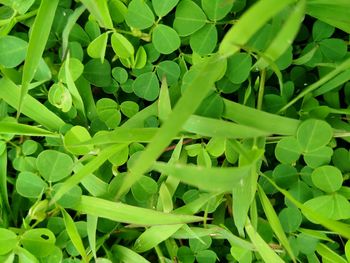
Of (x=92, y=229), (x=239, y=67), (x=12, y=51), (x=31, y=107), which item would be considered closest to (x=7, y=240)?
(x=92, y=229)

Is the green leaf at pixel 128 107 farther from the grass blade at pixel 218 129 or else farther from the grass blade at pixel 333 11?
the grass blade at pixel 333 11

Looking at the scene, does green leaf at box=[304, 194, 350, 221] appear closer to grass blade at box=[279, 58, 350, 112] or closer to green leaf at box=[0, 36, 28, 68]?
grass blade at box=[279, 58, 350, 112]

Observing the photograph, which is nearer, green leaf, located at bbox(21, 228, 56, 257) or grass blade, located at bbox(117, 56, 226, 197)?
grass blade, located at bbox(117, 56, 226, 197)

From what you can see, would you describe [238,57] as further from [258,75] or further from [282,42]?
[282,42]

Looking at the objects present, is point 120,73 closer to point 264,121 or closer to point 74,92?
point 74,92

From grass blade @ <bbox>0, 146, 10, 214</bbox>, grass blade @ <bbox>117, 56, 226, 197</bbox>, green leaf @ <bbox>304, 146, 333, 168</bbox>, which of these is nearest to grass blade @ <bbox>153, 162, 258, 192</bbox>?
grass blade @ <bbox>117, 56, 226, 197</bbox>

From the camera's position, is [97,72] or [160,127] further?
[97,72]

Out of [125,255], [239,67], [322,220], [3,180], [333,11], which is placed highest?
[333,11]
